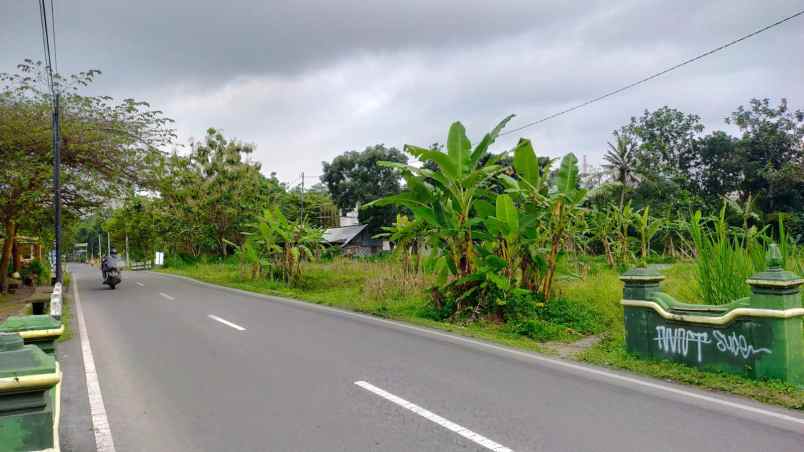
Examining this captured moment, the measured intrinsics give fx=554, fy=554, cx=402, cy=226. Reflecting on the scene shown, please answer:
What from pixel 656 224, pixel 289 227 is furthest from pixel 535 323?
pixel 289 227

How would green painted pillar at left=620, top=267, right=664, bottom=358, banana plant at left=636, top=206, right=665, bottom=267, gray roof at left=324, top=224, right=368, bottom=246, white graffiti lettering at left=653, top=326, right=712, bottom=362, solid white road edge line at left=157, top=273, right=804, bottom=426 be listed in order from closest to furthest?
solid white road edge line at left=157, top=273, right=804, bottom=426 < white graffiti lettering at left=653, top=326, right=712, bottom=362 < green painted pillar at left=620, top=267, right=664, bottom=358 < banana plant at left=636, top=206, right=665, bottom=267 < gray roof at left=324, top=224, right=368, bottom=246

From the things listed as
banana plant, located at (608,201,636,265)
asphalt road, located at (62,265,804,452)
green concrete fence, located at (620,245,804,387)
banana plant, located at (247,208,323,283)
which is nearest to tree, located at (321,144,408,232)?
banana plant, located at (247,208,323,283)

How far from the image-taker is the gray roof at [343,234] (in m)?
47.2

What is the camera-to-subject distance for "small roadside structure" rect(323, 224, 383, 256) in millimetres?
46938

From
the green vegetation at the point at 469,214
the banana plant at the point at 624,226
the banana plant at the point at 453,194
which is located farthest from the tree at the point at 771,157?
the banana plant at the point at 453,194

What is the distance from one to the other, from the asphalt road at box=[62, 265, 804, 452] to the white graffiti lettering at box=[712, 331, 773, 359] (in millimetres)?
741

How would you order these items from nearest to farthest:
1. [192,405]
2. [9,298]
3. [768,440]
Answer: [768,440], [192,405], [9,298]

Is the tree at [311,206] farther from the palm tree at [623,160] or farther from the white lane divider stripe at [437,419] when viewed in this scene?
the white lane divider stripe at [437,419]

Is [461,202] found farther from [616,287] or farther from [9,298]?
[9,298]

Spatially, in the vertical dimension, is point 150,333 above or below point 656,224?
below

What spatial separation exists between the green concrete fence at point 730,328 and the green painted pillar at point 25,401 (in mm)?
6405

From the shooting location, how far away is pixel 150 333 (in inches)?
404

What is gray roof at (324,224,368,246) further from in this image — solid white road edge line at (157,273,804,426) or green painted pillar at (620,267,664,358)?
green painted pillar at (620,267,664,358)

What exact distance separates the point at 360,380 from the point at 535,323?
4.24 m
